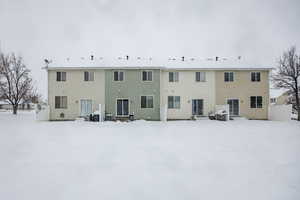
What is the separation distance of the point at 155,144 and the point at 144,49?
334 ft

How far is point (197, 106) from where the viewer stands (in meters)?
20.1

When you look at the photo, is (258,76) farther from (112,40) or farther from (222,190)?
(112,40)

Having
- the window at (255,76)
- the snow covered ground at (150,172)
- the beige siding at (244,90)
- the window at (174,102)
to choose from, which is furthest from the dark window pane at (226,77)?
the snow covered ground at (150,172)

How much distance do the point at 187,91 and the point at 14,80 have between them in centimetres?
2408

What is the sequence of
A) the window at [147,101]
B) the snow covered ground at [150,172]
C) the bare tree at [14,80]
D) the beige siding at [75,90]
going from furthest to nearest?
the bare tree at [14,80] < the window at [147,101] < the beige siding at [75,90] < the snow covered ground at [150,172]

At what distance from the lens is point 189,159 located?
5.59 metres

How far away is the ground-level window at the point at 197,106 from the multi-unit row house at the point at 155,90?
0.8 inches

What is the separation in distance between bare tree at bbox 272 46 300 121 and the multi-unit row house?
79.0 inches

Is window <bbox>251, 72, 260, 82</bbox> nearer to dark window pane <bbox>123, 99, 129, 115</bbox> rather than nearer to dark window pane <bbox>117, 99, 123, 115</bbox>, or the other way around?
dark window pane <bbox>123, 99, 129, 115</bbox>

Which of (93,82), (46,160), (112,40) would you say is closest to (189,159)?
(46,160)

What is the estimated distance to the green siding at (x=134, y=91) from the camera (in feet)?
63.3

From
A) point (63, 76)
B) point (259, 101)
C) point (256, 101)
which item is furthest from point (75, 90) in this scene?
point (259, 101)

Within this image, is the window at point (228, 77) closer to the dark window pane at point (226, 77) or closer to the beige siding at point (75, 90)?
the dark window pane at point (226, 77)

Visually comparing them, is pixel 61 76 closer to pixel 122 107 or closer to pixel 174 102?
pixel 122 107
